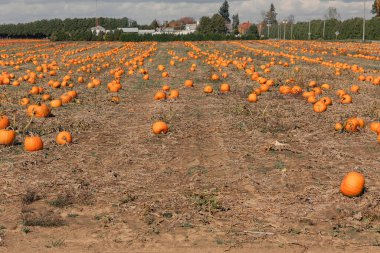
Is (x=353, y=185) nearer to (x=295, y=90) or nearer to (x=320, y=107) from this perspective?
(x=320, y=107)

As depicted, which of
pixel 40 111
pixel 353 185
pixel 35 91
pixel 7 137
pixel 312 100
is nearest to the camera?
pixel 353 185

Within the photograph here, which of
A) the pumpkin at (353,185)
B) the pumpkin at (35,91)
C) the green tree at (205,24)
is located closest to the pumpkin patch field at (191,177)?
the pumpkin at (353,185)

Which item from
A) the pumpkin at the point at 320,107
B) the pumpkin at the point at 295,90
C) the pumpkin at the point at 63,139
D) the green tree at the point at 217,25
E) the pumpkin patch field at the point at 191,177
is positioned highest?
the green tree at the point at 217,25

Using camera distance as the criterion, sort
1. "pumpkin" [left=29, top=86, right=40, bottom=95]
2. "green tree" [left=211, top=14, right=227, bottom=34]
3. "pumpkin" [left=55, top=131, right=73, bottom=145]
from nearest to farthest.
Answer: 1. "pumpkin" [left=55, top=131, right=73, bottom=145]
2. "pumpkin" [left=29, top=86, right=40, bottom=95]
3. "green tree" [left=211, top=14, right=227, bottom=34]

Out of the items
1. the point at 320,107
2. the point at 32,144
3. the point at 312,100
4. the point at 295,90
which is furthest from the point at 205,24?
the point at 32,144

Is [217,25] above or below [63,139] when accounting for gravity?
above

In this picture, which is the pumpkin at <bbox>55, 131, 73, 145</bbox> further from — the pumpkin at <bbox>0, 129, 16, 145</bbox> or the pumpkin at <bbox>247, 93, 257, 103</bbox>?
the pumpkin at <bbox>247, 93, 257, 103</bbox>

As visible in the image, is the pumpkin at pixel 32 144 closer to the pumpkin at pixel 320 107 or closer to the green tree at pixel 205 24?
the pumpkin at pixel 320 107

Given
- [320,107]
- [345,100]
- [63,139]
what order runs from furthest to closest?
[345,100], [320,107], [63,139]

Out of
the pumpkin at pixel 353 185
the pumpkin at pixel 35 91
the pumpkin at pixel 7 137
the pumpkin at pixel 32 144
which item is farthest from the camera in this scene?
the pumpkin at pixel 35 91

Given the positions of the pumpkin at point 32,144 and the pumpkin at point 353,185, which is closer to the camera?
the pumpkin at point 353,185

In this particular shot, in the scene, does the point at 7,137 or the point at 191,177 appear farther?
the point at 7,137

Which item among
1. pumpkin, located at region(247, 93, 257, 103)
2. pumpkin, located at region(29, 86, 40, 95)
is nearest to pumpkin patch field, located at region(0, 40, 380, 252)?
pumpkin, located at region(247, 93, 257, 103)

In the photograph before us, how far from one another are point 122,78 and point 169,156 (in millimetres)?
13512
